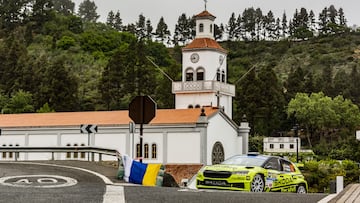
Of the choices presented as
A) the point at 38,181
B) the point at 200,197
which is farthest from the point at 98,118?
the point at 200,197

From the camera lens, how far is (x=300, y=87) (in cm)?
10388

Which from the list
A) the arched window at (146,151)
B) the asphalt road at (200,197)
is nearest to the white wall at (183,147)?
the arched window at (146,151)

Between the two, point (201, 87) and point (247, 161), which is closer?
point (247, 161)

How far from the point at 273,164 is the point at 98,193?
21.5ft

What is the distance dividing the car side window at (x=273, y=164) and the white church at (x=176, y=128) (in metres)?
24.0

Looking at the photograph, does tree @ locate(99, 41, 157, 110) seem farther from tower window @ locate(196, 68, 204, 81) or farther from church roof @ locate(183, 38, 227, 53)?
tower window @ locate(196, 68, 204, 81)

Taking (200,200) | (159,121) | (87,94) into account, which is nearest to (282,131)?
(87,94)

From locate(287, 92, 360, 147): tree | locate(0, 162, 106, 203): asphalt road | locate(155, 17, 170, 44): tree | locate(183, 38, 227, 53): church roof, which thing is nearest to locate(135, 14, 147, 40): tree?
locate(155, 17, 170, 44): tree

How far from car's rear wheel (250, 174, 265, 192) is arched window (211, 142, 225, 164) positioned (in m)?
30.1

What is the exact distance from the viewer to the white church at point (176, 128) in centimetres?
4797

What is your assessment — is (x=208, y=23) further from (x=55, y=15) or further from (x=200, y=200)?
(x=55, y=15)

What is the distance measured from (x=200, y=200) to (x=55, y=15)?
14670 cm

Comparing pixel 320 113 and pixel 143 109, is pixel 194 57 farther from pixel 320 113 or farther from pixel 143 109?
pixel 320 113

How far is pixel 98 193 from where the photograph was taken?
48.6 ft
